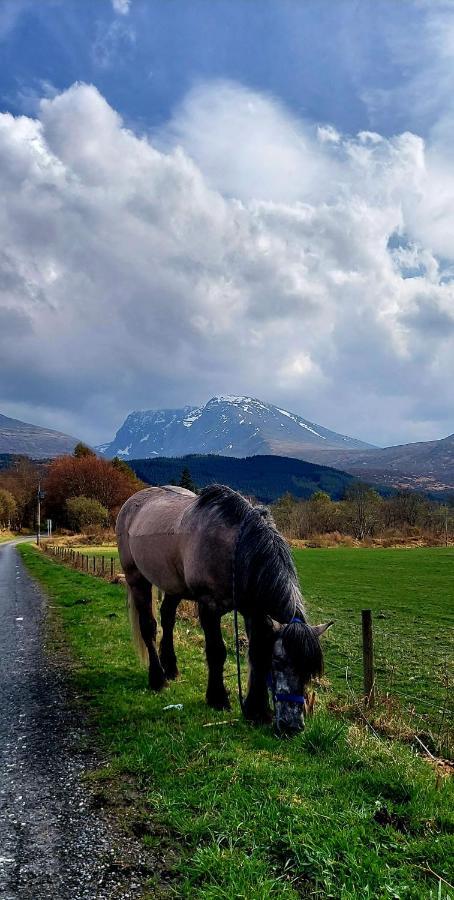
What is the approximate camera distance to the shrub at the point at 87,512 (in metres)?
75.6

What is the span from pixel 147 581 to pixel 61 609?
817 cm

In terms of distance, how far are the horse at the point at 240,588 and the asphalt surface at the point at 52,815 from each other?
68.1 inches

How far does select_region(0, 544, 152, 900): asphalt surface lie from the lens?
11.6 feet

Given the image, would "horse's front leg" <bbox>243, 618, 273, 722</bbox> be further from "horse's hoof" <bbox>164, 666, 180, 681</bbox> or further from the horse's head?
"horse's hoof" <bbox>164, 666, 180, 681</bbox>

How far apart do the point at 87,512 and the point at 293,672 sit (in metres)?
73.0

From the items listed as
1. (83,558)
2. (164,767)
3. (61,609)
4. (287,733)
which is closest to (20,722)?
(164,767)

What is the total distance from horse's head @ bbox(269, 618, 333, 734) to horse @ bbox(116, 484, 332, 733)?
1 cm

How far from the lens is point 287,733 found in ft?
18.7

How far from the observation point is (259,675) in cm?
626

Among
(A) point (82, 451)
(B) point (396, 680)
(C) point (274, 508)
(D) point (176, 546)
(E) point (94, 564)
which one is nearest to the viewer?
(D) point (176, 546)

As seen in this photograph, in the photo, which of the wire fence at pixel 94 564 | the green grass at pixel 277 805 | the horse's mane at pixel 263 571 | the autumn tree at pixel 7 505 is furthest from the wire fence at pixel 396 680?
the autumn tree at pixel 7 505

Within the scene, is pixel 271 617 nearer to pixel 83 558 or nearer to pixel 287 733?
pixel 287 733

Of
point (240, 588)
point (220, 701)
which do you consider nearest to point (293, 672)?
point (240, 588)

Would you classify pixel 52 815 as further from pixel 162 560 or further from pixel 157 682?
pixel 162 560
